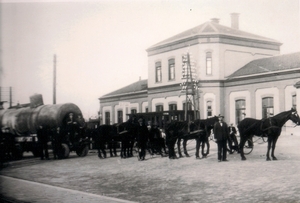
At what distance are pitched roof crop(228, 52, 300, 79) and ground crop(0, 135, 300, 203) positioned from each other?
7586mm

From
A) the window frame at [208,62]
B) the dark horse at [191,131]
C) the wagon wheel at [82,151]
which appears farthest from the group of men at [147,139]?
the window frame at [208,62]

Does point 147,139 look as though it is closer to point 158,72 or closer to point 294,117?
point 294,117

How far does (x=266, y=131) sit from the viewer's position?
473 inches

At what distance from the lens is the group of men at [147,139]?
1416 centimetres

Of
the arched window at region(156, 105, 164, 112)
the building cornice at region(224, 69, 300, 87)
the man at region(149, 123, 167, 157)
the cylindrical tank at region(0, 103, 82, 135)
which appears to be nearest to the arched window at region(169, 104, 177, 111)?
the arched window at region(156, 105, 164, 112)

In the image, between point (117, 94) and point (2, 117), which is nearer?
point (2, 117)

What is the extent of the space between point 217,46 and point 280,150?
12157mm

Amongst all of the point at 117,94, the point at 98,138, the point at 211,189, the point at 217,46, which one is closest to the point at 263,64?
the point at 217,46

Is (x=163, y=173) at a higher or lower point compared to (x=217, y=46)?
lower

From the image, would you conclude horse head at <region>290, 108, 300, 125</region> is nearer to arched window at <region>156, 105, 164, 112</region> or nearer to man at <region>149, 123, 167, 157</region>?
man at <region>149, 123, 167, 157</region>

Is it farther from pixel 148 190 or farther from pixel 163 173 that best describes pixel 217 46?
pixel 148 190

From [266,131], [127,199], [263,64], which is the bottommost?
[127,199]

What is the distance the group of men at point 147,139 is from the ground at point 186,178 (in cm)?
71

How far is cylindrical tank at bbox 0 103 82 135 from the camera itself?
15.1 m
